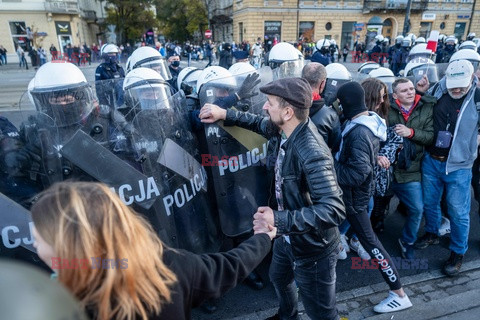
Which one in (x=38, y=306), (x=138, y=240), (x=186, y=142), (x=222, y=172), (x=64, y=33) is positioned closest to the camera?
(x=38, y=306)

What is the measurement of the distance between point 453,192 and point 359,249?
1.06 meters

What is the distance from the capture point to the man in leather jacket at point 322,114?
2.78 metres

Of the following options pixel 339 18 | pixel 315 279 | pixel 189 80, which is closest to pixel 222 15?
pixel 339 18

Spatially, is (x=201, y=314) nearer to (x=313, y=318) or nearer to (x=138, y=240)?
(x=313, y=318)

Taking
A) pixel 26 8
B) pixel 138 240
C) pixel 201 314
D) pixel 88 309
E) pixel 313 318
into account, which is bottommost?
pixel 201 314

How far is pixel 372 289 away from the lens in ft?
9.76

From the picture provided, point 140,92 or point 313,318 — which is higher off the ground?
point 140,92

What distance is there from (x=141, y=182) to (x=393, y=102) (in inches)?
100

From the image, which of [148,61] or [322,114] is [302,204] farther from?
[148,61]

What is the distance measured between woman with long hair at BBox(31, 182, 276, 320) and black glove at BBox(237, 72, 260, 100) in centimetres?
188

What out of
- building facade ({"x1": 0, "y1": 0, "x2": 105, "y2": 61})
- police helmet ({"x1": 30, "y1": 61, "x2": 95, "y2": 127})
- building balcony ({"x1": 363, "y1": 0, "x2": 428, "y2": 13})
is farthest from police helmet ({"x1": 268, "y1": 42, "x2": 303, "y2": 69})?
building balcony ({"x1": 363, "y1": 0, "x2": 428, "y2": 13})

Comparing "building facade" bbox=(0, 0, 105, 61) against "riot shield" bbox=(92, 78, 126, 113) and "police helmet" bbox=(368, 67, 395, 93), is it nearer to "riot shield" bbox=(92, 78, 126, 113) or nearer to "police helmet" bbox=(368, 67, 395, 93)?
"riot shield" bbox=(92, 78, 126, 113)

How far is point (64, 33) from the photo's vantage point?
114 feet

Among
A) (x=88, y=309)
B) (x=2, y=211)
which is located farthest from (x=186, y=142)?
(x=88, y=309)
